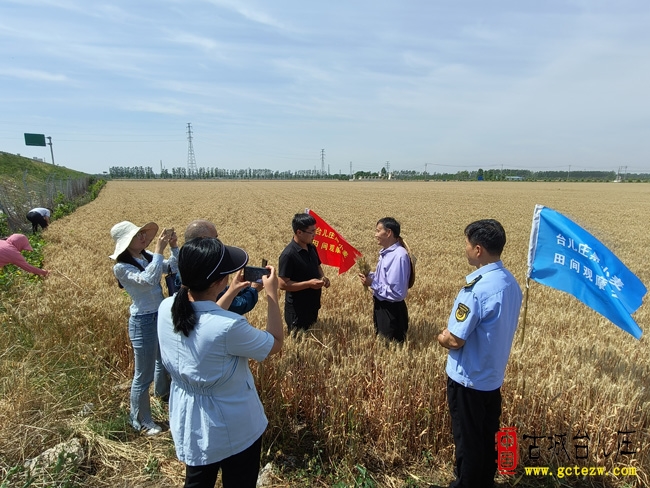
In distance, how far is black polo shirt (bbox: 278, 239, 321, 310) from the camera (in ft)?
14.7

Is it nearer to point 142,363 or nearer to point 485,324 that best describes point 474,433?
point 485,324

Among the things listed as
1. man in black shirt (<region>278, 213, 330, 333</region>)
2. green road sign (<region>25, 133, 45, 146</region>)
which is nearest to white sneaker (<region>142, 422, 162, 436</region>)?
man in black shirt (<region>278, 213, 330, 333</region>)

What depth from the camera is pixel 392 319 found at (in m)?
4.60

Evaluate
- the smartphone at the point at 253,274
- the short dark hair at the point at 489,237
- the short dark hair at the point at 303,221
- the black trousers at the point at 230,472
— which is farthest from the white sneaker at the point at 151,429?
the short dark hair at the point at 489,237

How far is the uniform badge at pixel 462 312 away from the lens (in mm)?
2645

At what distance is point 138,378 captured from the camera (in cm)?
351

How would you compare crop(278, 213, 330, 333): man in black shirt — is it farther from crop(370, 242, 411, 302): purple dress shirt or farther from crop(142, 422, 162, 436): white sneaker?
crop(142, 422, 162, 436): white sneaker

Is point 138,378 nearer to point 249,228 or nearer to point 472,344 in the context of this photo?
point 472,344

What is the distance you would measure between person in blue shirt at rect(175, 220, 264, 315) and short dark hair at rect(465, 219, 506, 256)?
1.63 metres

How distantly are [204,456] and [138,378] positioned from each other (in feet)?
5.88

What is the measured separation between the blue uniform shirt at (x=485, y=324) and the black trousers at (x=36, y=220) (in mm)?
15701

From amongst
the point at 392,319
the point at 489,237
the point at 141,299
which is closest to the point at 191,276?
the point at 141,299

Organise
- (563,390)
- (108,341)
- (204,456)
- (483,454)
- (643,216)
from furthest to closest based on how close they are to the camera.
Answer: (643,216) → (108,341) → (563,390) → (483,454) → (204,456)

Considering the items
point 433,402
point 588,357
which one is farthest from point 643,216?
point 433,402
